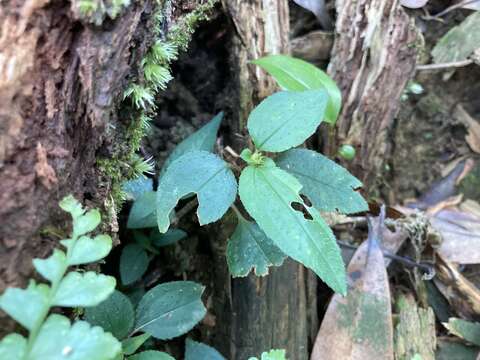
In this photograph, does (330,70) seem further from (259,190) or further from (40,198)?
(40,198)

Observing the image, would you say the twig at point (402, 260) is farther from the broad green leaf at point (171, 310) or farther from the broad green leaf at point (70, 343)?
the broad green leaf at point (70, 343)

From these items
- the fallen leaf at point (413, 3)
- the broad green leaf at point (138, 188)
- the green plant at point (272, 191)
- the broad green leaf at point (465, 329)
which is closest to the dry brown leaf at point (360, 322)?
the broad green leaf at point (465, 329)

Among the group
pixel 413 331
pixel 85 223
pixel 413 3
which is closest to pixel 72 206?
pixel 85 223

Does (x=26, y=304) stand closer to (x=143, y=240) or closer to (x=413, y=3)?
(x=143, y=240)

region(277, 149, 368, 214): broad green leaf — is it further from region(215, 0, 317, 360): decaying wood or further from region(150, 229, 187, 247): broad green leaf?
region(150, 229, 187, 247): broad green leaf

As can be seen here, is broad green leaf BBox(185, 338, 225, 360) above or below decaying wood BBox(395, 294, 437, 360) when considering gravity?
above

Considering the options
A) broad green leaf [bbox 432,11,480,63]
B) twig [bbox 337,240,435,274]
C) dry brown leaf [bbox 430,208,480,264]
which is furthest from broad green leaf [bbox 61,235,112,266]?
broad green leaf [bbox 432,11,480,63]

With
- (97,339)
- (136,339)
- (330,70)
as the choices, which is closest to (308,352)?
(136,339)
